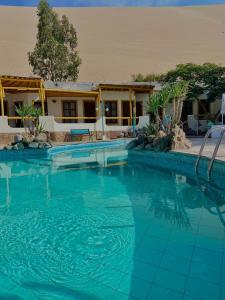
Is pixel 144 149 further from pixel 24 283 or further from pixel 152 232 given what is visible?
pixel 24 283

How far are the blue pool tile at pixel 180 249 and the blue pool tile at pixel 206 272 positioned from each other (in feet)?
0.94

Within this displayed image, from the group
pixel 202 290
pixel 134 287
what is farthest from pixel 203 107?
pixel 134 287

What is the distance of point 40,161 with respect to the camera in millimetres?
13453

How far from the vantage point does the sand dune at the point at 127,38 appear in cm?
5962

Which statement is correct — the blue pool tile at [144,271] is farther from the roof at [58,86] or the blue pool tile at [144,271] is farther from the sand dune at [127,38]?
the sand dune at [127,38]

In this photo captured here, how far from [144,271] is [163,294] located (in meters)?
0.51

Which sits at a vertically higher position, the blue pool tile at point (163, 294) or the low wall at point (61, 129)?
the low wall at point (61, 129)

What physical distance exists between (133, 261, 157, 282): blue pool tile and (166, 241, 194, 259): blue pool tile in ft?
1.67

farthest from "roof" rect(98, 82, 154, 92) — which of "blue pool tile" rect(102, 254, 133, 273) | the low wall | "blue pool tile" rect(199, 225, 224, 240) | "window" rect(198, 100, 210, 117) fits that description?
"blue pool tile" rect(102, 254, 133, 273)

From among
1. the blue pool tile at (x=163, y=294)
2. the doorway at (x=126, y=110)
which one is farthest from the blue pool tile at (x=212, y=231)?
the doorway at (x=126, y=110)

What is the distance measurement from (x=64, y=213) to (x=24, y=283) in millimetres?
2615

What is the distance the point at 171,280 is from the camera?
12.1 ft

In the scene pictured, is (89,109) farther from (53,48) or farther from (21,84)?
(53,48)

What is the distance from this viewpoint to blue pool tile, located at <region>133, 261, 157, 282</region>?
3.77m
